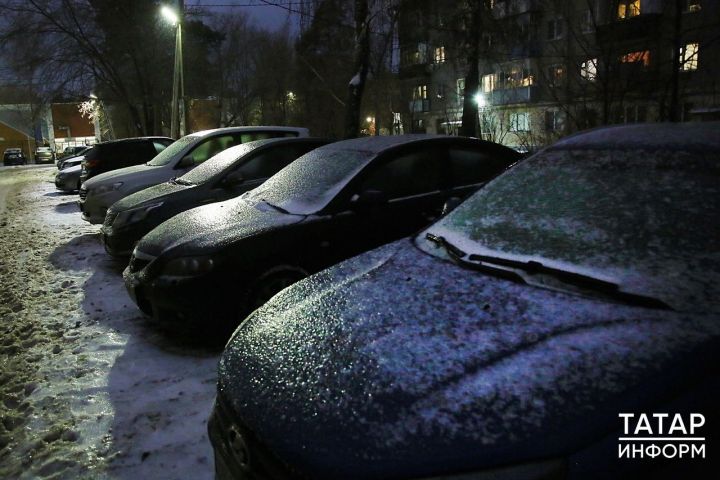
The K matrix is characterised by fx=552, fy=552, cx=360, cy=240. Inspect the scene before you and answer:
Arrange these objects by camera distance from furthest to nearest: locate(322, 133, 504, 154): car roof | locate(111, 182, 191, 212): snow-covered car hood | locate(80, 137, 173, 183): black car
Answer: locate(80, 137, 173, 183): black car, locate(111, 182, 191, 212): snow-covered car hood, locate(322, 133, 504, 154): car roof

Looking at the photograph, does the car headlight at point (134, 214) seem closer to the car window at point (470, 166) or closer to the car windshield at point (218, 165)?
the car windshield at point (218, 165)

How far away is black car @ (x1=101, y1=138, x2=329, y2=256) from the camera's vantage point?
662cm

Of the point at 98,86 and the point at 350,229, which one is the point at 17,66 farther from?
the point at 350,229

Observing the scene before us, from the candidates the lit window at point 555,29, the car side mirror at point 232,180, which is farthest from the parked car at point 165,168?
the lit window at point 555,29

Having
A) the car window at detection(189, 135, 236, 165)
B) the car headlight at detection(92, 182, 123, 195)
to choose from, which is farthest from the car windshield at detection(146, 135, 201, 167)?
the car headlight at detection(92, 182, 123, 195)

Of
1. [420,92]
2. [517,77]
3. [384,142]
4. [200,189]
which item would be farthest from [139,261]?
[420,92]

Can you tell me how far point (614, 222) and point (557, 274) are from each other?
1.19ft

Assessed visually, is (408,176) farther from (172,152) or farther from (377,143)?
(172,152)

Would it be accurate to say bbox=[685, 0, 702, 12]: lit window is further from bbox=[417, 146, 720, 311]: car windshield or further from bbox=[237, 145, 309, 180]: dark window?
bbox=[417, 146, 720, 311]: car windshield

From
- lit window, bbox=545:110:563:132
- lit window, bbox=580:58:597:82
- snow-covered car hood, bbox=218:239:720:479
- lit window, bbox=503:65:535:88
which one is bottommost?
snow-covered car hood, bbox=218:239:720:479

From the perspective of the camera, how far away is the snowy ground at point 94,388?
293 centimetres

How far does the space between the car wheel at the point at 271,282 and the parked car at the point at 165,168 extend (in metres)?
5.12

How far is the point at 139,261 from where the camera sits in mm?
4805

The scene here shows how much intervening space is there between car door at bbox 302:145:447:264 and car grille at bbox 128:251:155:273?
1.48m
